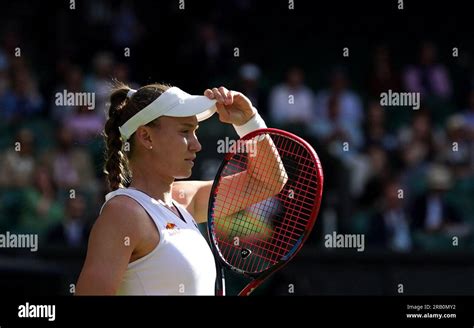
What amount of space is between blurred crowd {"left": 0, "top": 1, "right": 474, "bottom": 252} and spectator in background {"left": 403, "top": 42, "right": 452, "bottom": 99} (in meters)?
0.01

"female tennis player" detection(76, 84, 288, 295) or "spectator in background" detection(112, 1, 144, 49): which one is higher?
"spectator in background" detection(112, 1, 144, 49)

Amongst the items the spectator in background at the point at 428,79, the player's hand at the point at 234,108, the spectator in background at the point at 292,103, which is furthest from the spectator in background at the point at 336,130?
the player's hand at the point at 234,108

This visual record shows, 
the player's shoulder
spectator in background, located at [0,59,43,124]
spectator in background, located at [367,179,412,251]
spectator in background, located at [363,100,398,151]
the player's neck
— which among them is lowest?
spectator in background, located at [367,179,412,251]

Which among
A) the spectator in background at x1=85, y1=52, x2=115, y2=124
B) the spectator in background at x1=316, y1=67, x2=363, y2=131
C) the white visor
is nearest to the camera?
the white visor

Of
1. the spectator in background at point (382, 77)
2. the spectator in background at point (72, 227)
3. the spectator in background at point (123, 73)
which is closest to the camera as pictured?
the spectator in background at point (72, 227)

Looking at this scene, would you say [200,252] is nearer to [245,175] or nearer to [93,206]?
[245,175]

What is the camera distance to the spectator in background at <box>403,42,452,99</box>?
34.1 feet

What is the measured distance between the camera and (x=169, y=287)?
12.0 feet

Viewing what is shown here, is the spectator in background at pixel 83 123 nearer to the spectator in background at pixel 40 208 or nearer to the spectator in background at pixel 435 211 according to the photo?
the spectator in background at pixel 40 208

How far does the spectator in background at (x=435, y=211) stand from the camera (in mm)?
8805

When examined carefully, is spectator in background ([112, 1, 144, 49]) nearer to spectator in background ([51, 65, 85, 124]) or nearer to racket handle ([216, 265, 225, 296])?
spectator in background ([51, 65, 85, 124])

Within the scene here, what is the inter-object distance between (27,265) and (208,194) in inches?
130

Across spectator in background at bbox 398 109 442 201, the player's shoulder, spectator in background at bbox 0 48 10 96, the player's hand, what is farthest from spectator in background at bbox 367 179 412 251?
the player's shoulder

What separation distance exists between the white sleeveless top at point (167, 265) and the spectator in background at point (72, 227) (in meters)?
4.52
